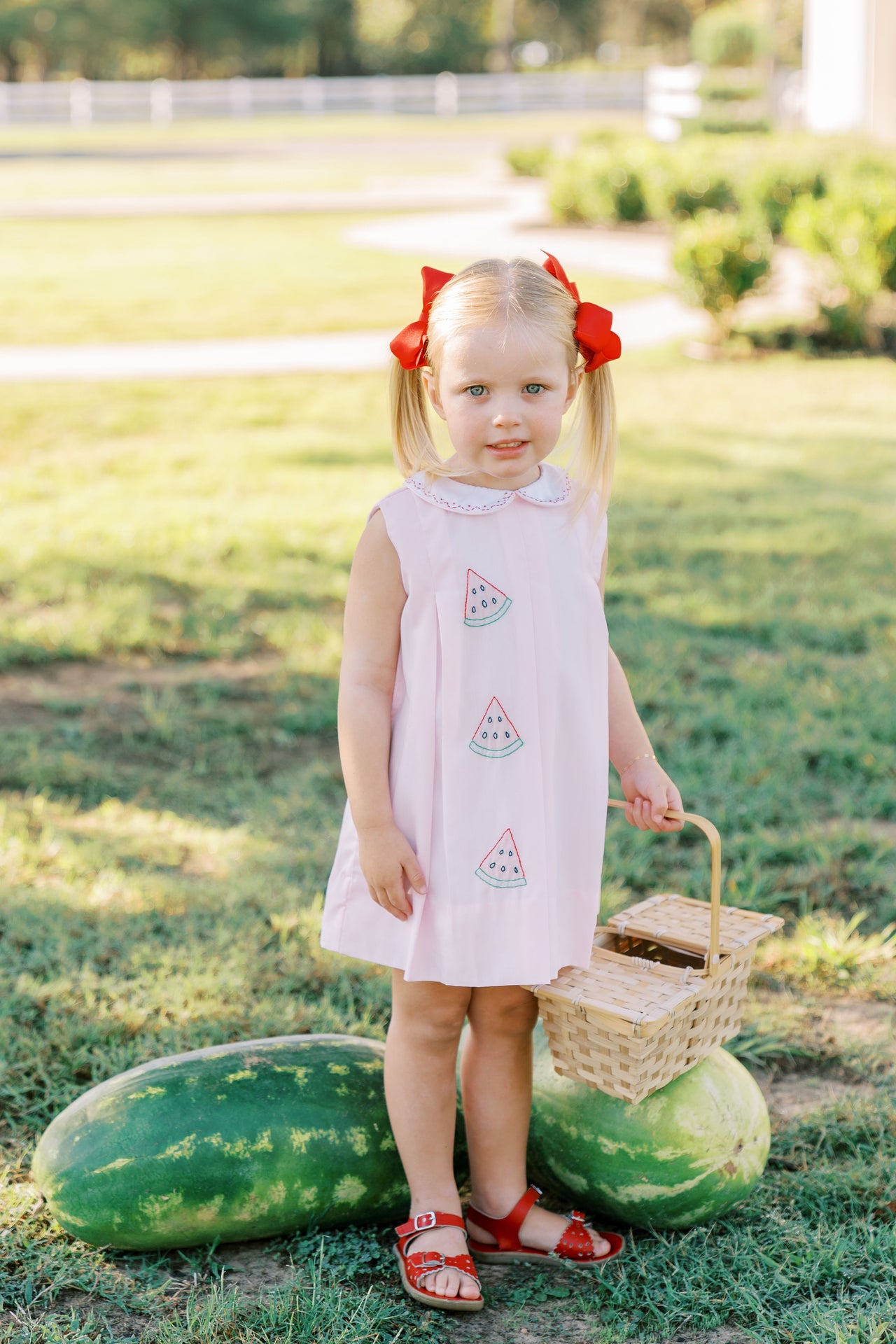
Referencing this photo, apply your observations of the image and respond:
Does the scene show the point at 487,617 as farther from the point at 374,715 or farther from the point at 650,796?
the point at 650,796

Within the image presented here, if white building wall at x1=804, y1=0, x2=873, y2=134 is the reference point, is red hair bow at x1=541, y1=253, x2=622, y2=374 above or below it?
below

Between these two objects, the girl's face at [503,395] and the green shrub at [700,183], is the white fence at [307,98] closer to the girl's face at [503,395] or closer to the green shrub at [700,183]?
the green shrub at [700,183]

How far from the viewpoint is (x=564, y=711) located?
2111 millimetres

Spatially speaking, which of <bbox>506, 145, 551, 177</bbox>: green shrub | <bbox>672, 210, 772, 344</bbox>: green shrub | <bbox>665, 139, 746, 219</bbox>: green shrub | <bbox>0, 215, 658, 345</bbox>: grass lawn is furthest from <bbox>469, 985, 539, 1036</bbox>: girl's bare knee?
<bbox>506, 145, 551, 177</bbox>: green shrub

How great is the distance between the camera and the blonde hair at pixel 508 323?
6.56ft

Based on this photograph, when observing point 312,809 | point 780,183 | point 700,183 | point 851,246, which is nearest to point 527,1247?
point 312,809

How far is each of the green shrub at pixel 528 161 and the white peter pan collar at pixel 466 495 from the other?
22.3 metres

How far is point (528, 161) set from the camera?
23078mm

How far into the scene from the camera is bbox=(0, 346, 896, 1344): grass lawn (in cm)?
215

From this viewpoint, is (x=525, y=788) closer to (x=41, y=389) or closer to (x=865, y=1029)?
(x=865, y=1029)

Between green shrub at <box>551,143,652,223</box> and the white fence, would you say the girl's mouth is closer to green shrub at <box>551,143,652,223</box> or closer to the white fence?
green shrub at <box>551,143,652,223</box>

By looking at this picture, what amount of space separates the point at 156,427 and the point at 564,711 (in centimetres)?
655

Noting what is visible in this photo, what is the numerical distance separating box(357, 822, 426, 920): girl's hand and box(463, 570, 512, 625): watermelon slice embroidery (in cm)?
34

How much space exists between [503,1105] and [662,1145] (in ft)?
0.89
